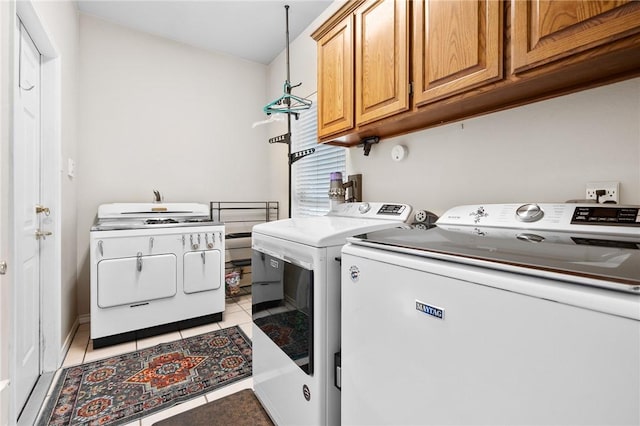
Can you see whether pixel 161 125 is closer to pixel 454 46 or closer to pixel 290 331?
pixel 290 331

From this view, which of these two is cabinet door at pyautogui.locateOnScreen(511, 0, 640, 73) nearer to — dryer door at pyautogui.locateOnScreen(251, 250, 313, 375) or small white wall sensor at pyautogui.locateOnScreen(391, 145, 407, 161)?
small white wall sensor at pyautogui.locateOnScreen(391, 145, 407, 161)

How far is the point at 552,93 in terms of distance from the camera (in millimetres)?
1196

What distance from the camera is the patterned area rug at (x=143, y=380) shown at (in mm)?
1601

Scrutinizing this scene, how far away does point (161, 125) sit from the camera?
10.2 ft

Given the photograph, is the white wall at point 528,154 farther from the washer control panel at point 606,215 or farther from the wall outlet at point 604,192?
the washer control panel at point 606,215

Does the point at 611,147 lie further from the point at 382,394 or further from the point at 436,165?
the point at 382,394

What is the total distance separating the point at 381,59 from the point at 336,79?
0.39 m

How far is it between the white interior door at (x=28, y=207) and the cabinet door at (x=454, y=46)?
1.97 meters

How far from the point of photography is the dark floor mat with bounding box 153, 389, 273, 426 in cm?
152

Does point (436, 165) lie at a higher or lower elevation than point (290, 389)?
higher

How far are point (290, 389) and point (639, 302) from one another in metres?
1.26

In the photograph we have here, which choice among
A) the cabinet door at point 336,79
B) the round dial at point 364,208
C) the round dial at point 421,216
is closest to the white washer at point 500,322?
the round dial at point 421,216

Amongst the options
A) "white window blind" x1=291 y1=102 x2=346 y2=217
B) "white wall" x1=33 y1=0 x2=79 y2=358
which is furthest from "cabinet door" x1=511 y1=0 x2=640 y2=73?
"white wall" x1=33 y1=0 x2=79 y2=358

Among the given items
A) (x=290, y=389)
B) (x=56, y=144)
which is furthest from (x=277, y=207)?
(x=290, y=389)
